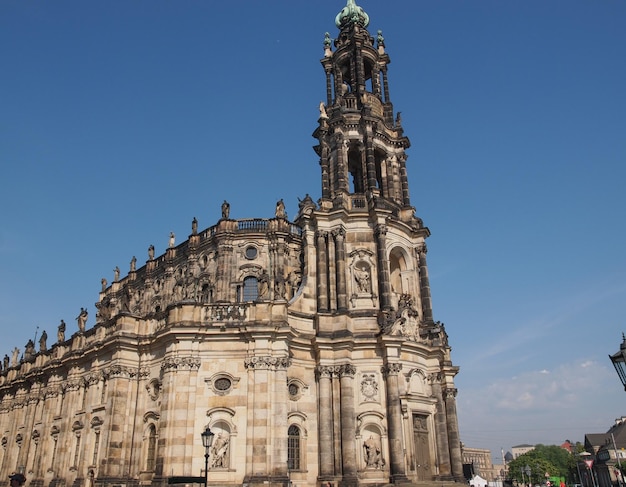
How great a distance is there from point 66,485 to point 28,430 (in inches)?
446

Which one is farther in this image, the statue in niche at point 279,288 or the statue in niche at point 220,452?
the statue in niche at point 279,288

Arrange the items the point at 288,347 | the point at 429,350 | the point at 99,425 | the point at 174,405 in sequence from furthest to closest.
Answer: the point at 429,350 < the point at 99,425 < the point at 288,347 < the point at 174,405

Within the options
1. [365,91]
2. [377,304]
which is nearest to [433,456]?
[377,304]

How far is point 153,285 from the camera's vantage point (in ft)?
150

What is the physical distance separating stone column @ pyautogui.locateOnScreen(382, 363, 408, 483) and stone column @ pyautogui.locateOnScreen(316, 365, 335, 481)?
3.07 metres

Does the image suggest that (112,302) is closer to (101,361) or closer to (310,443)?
(101,361)

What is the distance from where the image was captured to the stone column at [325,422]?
2877 cm

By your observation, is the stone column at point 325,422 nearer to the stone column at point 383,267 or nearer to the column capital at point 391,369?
the column capital at point 391,369

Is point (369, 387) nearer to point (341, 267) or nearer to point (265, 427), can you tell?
point (265, 427)

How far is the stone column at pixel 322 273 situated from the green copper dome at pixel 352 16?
61.7 ft

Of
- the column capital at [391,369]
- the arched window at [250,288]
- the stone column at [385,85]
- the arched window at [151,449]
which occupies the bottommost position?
the arched window at [151,449]

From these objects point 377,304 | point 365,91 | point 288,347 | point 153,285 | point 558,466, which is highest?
point 365,91

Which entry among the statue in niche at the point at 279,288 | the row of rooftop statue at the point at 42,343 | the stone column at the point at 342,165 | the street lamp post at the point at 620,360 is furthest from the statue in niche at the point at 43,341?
the street lamp post at the point at 620,360

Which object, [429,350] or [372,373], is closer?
[372,373]
